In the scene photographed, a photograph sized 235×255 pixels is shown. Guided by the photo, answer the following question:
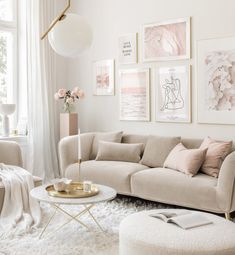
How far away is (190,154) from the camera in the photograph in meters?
4.39

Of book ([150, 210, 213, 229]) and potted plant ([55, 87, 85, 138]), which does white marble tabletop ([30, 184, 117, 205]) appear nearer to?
book ([150, 210, 213, 229])

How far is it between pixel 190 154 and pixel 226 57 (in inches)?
48.8

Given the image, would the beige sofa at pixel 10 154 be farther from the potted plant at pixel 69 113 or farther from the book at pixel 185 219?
the book at pixel 185 219

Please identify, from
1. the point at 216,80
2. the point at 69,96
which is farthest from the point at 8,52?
the point at 216,80

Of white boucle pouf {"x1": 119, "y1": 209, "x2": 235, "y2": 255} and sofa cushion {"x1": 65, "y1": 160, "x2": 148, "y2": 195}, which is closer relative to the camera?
white boucle pouf {"x1": 119, "y1": 209, "x2": 235, "y2": 255}

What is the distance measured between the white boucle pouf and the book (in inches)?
1.3

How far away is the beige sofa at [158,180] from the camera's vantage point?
12.7 ft

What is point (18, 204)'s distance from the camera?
161 inches

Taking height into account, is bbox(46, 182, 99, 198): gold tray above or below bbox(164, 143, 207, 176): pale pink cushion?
below

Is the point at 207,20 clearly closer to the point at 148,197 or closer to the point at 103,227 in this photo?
the point at 148,197

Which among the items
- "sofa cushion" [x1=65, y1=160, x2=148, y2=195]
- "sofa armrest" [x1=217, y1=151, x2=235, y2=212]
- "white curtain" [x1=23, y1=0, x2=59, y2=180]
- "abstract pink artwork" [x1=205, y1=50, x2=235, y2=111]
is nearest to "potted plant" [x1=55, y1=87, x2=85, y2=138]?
"white curtain" [x1=23, y1=0, x2=59, y2=180]

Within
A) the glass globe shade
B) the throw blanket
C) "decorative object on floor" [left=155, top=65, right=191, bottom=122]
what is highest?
the glass globe shade

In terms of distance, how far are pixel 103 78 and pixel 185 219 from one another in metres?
3.68

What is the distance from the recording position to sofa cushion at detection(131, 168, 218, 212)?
3.99 metres
